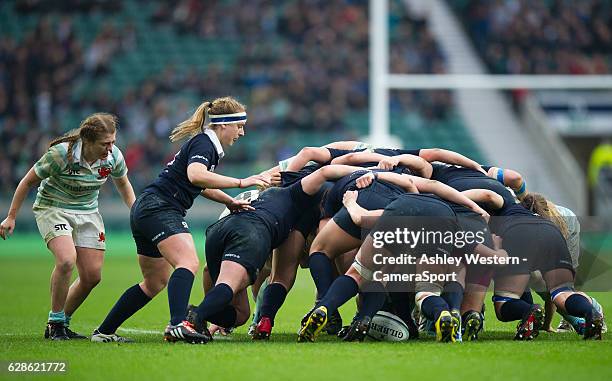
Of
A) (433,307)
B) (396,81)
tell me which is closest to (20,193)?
(433,307)

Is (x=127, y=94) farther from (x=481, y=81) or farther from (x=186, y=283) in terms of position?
(x=186, y=283)

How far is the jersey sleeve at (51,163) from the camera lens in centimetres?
789

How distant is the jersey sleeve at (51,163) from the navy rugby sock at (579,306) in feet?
12.3

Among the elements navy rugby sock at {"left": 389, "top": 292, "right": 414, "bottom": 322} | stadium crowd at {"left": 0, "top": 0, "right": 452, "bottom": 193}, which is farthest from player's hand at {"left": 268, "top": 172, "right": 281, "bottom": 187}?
stadium crowd at {"left": 0, "top": 0, "right": 452, "bottom": 193}

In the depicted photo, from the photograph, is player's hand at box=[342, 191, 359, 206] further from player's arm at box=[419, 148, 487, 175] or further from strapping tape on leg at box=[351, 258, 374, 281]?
player's arm at box=[419, 148, 487, 175]

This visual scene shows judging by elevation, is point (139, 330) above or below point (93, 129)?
below

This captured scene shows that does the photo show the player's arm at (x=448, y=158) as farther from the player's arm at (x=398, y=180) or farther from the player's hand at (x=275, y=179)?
the player's hand at (x=275, y=179)

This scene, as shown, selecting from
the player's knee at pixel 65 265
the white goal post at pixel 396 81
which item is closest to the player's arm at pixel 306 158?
the player's knee at pixel 65 265

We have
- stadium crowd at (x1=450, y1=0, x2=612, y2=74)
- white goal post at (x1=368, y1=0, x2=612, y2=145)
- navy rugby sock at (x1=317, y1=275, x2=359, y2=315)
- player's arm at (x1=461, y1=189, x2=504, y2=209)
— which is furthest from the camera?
stadium crowd at (x1=450, y1=0, x2=612, y2=74)

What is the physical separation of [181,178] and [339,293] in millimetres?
1433

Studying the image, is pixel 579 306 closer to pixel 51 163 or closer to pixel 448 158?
pixel 448 158

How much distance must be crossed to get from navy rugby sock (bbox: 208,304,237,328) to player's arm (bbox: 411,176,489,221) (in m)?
1.66

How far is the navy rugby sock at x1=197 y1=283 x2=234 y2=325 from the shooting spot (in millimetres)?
7195

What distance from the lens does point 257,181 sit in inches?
300
